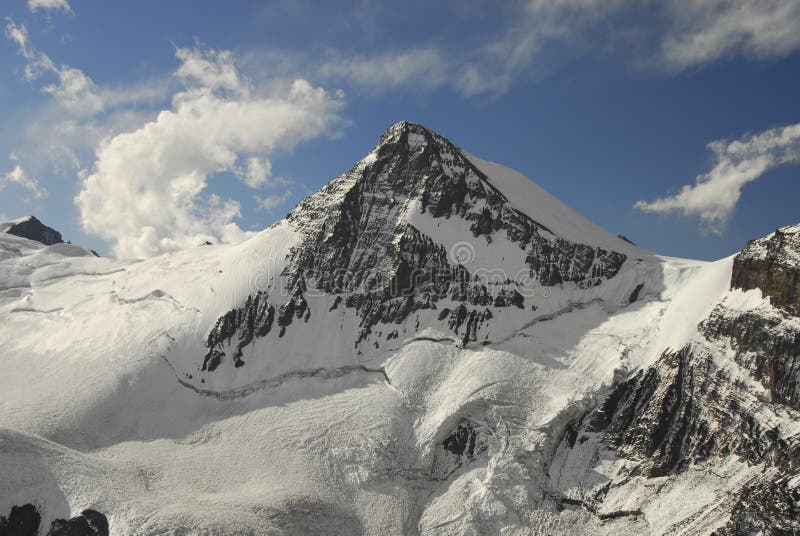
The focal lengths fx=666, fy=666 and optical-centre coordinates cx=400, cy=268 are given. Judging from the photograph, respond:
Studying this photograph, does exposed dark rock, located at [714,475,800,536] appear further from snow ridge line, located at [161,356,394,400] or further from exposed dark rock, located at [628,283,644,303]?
snow ridge line, located at [161,356,394,400]

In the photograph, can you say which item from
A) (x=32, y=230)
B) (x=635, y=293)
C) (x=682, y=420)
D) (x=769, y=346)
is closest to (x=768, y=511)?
(x=682, y=420)

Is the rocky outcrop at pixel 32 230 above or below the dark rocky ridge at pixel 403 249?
above

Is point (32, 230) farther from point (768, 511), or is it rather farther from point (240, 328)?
point (768, 511)

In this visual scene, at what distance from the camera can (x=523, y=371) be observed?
8594 centimetres

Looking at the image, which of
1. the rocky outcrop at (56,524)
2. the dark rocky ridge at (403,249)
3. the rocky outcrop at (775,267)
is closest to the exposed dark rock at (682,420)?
the rocky outcrop at (775,267)

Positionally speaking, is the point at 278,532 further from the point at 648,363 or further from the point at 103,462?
the point at 648,363

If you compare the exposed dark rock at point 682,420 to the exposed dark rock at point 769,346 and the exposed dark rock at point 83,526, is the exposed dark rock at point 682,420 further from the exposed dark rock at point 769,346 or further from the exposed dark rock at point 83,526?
Answer: the exposed dark rock at point 83,526

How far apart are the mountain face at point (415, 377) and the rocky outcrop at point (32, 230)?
253 feet

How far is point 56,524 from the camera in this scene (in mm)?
63156

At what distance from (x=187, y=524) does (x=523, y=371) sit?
44105mm

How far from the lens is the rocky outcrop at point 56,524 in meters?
62.2

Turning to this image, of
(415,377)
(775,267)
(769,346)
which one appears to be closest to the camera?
(769,346)

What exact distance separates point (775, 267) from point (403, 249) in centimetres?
5058

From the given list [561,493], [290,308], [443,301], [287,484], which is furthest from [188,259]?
[561,493]
